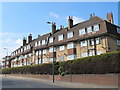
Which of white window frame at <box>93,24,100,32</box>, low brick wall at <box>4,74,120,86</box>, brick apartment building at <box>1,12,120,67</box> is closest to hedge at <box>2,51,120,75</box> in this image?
low brick wall at <box>4,74,120,86</box>

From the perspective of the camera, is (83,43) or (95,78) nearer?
(95,78)

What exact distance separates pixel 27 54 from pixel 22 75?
1035 cm

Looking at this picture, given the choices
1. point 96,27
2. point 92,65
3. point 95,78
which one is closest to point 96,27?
point 96,27

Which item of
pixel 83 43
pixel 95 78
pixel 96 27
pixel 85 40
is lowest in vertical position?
pixel 95 78

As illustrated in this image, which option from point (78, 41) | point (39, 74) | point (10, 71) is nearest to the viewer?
point (78, 41)

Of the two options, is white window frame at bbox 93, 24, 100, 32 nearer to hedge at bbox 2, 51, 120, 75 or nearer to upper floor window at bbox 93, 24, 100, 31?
upper floor window at bbox 93, 24, 100, 31

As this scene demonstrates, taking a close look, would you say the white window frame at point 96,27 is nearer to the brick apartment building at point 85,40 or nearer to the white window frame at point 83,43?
the brick apartment building at point 85,40

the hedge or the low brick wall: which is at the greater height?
the hedge

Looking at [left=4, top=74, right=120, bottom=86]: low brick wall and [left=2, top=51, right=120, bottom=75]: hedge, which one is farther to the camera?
[left=2, top=51, right=120, bottom=75]: hedge

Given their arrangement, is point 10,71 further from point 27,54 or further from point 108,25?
point 108,25

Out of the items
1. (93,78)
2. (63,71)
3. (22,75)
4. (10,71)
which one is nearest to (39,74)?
(63,71)

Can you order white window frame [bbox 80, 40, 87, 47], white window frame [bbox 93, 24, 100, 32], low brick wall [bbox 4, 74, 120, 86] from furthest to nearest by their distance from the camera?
white window frame [bbox 80, 40, 87, 47] < white window frame [bbox 93, 24, 100, 32] < low brick wall [bbox 4, 74, 120, 86]

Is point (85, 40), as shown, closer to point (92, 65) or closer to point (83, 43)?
point (83, 43)

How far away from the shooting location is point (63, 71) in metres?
30.8
